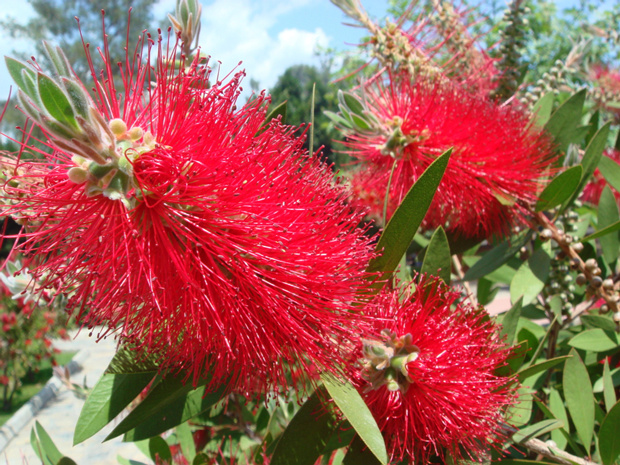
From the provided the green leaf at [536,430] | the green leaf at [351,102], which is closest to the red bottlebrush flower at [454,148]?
the green leaf at [351,102]

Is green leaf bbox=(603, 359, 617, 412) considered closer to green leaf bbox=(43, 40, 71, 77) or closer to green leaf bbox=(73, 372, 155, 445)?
green leaf bbox=(73, 372, 155, 445)

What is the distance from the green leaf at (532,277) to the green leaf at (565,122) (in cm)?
29

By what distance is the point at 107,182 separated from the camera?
1.90 ft

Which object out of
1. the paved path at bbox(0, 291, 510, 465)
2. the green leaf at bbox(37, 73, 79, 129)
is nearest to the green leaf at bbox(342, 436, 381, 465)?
the green leaf at bbox(37, 73, 79, 129)

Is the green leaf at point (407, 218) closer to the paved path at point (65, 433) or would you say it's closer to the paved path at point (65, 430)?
the paved path at point (65, 430)

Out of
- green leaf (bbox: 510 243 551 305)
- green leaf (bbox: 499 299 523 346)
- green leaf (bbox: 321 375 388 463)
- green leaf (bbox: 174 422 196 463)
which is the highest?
green leaf (bbox: 510 243 551 305)

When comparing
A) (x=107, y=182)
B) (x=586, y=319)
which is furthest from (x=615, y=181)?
(x=107, y=182)

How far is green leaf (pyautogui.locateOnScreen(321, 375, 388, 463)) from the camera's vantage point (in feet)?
1.87

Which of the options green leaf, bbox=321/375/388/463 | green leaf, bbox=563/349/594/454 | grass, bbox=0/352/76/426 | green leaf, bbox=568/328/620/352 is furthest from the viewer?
grass, bbox=0/352/76/426

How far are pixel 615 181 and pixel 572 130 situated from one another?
0.17m

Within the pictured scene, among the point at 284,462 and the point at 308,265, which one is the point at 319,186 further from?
the point at 284,462

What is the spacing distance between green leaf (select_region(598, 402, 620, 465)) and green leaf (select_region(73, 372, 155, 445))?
778 mm

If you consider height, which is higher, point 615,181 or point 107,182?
point 615,181

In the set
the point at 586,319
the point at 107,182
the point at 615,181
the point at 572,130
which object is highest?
the point at 572,130
